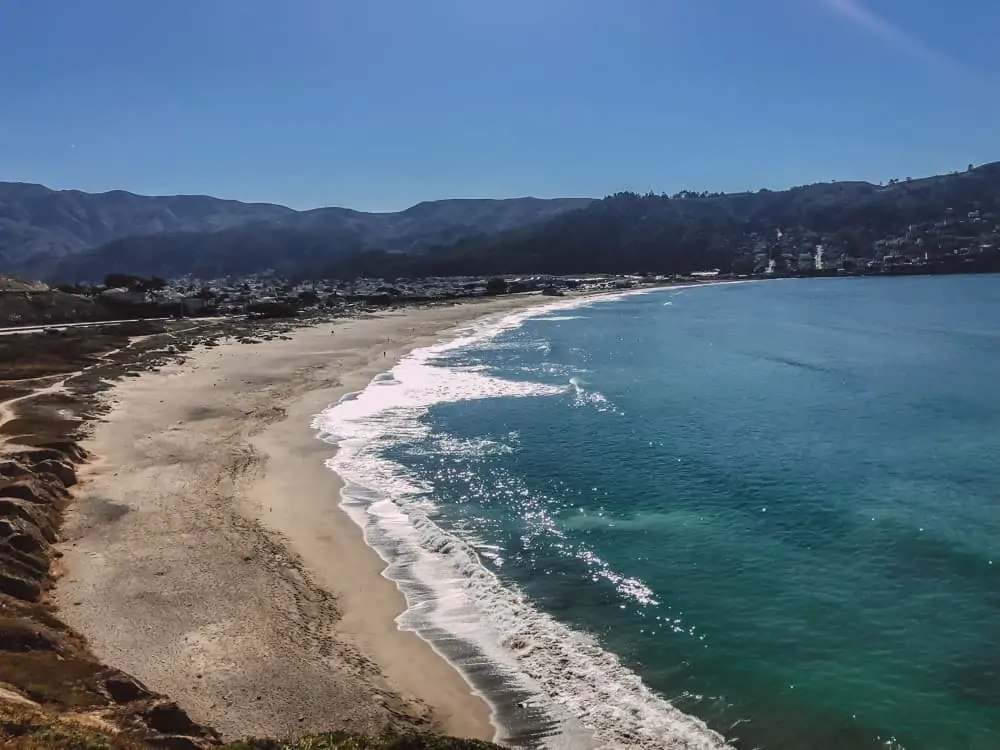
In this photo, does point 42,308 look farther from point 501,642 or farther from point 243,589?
Result: point 501,642

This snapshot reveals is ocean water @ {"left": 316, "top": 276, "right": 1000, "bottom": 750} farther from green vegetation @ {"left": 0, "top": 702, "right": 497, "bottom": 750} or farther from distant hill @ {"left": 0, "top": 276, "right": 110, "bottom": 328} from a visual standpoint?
distant hill @ {"left": 0, "top": 276, "right": 110, "bottom": 328}

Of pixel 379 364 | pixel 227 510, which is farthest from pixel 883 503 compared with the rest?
pixel 379 364

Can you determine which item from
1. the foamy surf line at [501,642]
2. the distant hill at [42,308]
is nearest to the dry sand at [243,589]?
the foamy surf line at [501,642]

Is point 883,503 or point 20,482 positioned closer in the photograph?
point 20,482

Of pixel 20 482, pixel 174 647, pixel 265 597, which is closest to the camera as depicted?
pixel 174 647

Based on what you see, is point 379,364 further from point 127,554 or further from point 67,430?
point 127,554

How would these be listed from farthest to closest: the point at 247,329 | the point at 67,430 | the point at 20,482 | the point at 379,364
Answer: the point at 247,329 → the point at 379,364 → the point at 67,430 → the point at 20,482
